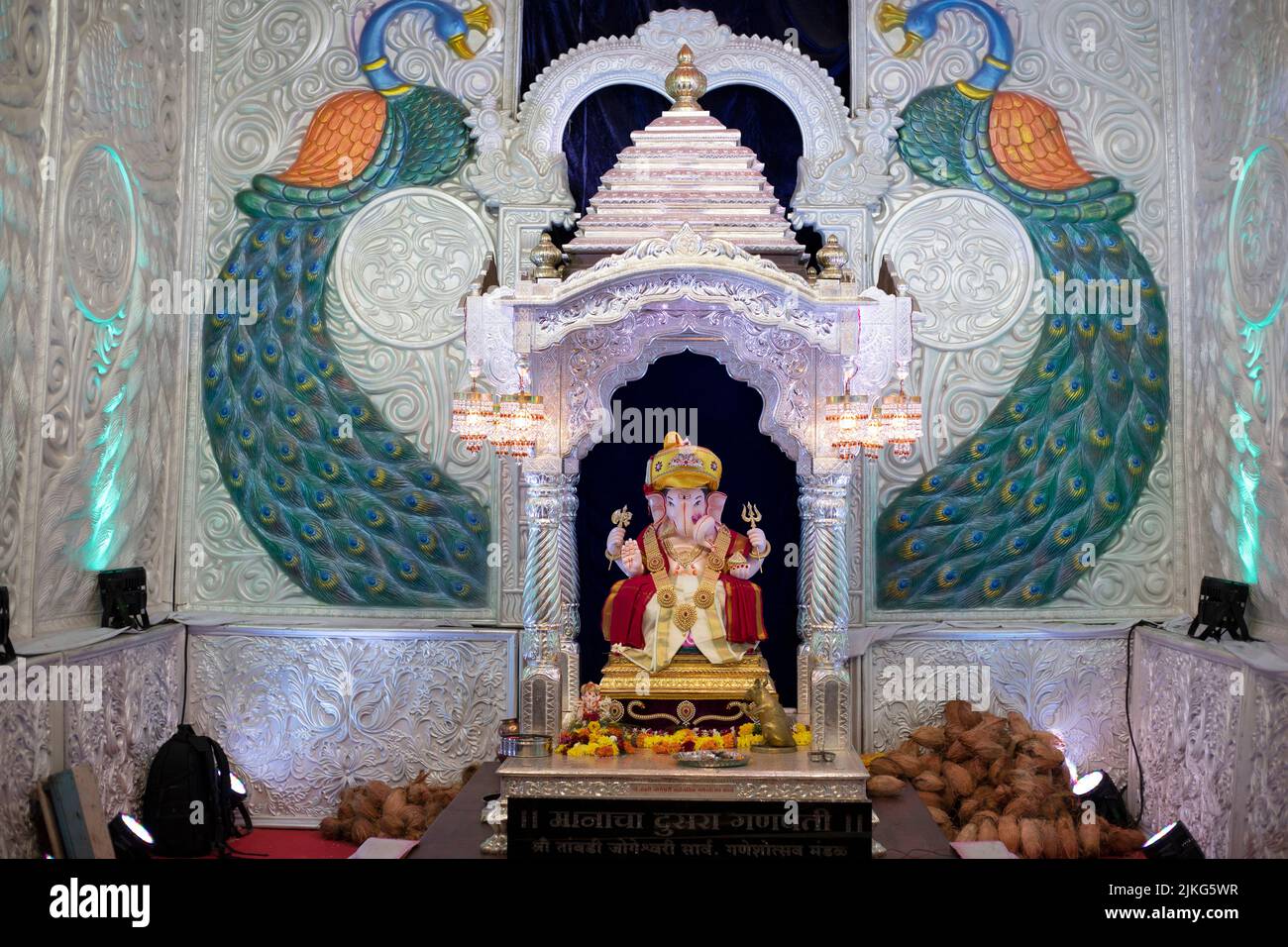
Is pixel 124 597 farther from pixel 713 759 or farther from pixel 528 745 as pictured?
pixel 713 759

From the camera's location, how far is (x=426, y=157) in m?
8.14

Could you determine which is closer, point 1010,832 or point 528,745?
point 528,745

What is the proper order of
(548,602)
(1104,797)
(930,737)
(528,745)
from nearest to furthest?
1. (528,745)
2. (548,602)
3. (1104,797)
4. (930,737)

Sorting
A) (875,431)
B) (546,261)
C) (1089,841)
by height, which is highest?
(546,261)

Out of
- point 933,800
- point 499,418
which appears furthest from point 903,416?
point 933,800

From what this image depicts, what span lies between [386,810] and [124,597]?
6.59 feet

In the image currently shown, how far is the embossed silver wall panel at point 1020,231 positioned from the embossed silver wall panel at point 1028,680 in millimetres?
240

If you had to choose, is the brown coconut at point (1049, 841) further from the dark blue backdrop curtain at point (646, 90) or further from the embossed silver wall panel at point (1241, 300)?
the dark blue backdrop curtain at point (646, 90)

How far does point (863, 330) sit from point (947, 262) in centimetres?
190

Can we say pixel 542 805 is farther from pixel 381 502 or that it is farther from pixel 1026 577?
pixel 1026 577

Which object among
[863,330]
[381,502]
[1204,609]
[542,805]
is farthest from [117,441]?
[1204,609]

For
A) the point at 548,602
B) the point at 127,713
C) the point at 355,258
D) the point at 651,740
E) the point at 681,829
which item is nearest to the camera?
the point at 681,829

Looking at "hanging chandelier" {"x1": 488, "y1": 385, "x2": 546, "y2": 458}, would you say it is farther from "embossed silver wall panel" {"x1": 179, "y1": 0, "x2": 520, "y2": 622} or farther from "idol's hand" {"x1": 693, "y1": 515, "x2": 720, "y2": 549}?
"embossed silver wall panel" {"x1": 179, "y1": 0, "x2": 520, "y2": 622}

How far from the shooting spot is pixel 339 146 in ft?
26.8
